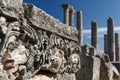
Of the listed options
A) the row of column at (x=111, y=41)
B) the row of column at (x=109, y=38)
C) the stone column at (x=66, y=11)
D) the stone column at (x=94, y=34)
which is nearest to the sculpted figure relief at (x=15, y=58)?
the stone column at (x=66, y=11)

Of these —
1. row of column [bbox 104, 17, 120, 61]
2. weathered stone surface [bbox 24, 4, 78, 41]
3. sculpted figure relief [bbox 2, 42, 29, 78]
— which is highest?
row of column [bbox 104, 17, 120, 61]

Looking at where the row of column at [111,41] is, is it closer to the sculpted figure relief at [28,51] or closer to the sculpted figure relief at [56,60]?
the sculpted figure relief at [56,60]

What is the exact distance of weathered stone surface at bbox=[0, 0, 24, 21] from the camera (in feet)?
9.27

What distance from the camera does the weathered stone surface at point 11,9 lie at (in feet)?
9.27

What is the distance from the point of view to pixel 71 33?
4316 mm

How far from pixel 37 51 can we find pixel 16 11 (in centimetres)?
54

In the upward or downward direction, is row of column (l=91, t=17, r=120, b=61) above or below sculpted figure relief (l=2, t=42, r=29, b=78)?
above

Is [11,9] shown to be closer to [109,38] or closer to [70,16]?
[70,16]

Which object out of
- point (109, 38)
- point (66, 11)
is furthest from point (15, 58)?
point (109, 38)

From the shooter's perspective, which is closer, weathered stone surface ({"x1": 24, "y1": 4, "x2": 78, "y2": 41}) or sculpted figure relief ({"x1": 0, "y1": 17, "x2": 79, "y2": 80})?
sculpted figure relief ({"x1": 0, "y1": 17, "x2": 79, "y2": 80})

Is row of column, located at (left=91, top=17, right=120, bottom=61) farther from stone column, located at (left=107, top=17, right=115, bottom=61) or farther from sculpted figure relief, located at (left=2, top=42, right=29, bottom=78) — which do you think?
sculpted figure relief, located at (left=2, top=42, right=29, bottom=78)

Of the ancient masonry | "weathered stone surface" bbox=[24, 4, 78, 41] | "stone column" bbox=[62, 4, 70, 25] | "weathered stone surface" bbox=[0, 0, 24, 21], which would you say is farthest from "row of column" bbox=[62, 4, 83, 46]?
"weathered stone surface" bbox=[0, 0, 24, 21]

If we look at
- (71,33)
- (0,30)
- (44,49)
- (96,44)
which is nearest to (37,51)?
(44,49)

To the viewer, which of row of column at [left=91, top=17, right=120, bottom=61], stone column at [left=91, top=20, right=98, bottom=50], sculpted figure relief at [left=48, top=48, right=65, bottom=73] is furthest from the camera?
stone column at [left=91, top=20, right=98, bottom=50]
